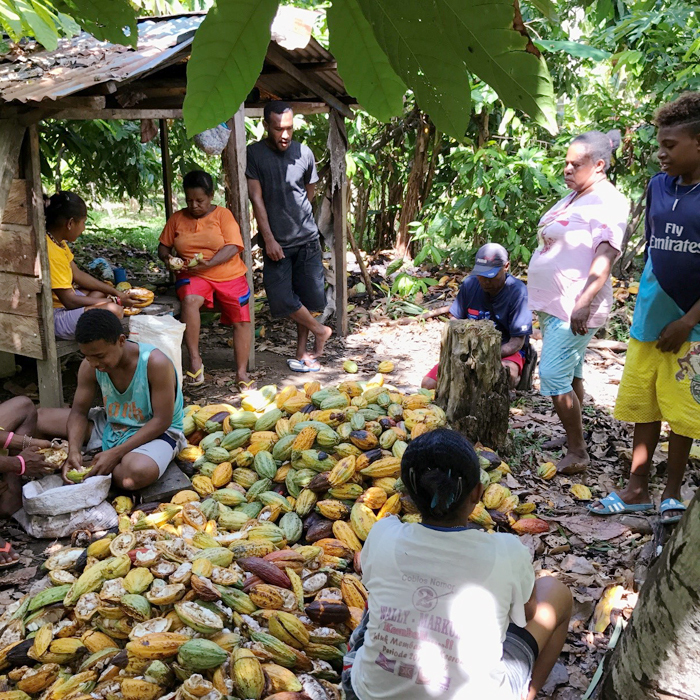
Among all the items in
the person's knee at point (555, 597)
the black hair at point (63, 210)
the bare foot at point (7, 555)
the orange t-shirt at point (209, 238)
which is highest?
the black hair at point (63, 210)

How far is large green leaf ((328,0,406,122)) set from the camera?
809 mm

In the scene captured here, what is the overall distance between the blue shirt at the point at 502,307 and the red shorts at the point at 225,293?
179cm

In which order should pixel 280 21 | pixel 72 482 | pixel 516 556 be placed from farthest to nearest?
pixel 280 21
pixel 72 482
pixel 516 556

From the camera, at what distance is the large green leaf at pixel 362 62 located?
809 millimetres

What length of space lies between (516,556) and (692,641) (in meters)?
0.60

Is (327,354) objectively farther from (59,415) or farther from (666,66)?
(666,66)

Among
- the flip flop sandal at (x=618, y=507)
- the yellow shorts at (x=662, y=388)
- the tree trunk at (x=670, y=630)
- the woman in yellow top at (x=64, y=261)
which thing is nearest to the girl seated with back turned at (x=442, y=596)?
the tree trunk at (x=670, y=630)

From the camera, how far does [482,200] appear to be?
7082 mm

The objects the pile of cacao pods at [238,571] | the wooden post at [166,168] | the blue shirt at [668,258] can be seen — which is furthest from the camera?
→ the wooden post at [166,168]

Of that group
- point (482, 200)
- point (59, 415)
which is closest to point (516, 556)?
point (59, 415)

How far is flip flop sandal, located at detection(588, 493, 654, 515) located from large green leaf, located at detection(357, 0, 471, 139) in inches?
126

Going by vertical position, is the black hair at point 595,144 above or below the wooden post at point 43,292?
above

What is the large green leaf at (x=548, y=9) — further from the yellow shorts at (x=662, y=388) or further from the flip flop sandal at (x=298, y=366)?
the flip flop sandal at (x=298, y=366)

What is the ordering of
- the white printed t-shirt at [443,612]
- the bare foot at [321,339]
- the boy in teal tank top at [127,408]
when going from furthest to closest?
the bare foot at [321,339] < the boy in teal tank top at [127,408] < the white printed t-shirt at [443,612]
